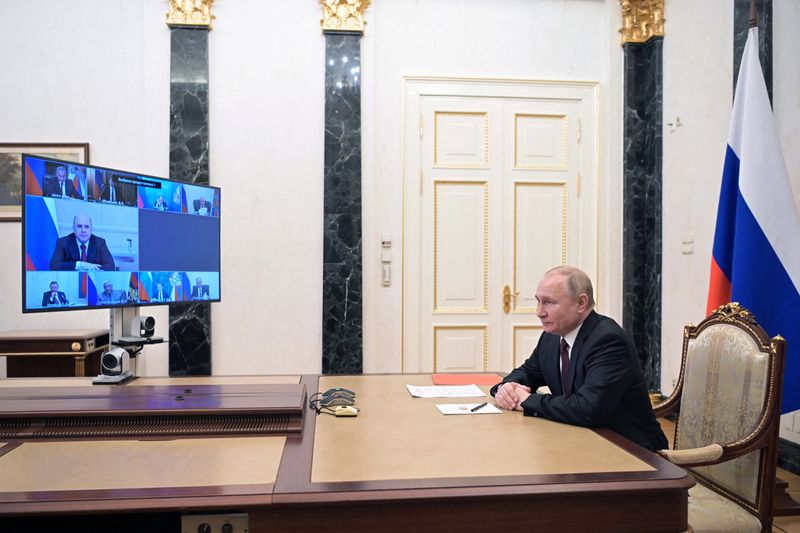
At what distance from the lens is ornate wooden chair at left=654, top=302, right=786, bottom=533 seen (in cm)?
212

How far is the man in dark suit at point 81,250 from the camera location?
2.05 metres

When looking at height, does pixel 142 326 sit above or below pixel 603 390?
above

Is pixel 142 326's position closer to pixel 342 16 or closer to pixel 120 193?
pixel 120 193

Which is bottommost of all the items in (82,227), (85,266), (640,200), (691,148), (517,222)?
(85,266)

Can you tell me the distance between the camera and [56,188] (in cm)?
201

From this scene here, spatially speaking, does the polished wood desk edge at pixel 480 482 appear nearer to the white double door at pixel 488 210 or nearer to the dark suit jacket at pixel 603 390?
the dark suit jacket at pixel 603 390

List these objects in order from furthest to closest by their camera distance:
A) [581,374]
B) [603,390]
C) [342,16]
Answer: [342,16], [581,374], [603,390]

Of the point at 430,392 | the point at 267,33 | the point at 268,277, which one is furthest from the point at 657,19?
the point at 430,392

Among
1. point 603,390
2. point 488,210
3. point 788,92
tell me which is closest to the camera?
point 603,390

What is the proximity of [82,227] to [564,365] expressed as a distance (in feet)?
5.84

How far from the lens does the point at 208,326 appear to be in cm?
496

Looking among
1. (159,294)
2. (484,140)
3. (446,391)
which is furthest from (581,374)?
(484,140)

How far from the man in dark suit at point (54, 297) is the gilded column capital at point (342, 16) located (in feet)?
11.8

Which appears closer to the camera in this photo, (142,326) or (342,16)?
(142,326)
